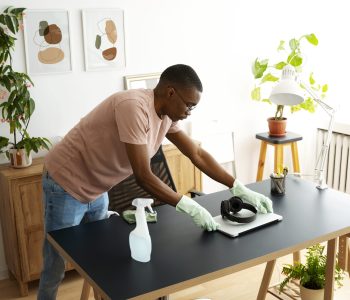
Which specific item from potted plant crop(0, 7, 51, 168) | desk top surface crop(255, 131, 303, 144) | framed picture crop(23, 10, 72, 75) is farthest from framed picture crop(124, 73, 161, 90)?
desk top surface crop(255, 131, 303, 144)

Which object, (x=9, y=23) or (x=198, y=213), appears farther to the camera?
(x=9, y=23)

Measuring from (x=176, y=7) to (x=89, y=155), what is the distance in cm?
186

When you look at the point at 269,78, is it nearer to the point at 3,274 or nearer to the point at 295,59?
the point at 295,59

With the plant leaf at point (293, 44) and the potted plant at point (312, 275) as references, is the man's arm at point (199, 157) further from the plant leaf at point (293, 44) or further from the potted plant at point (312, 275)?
the plant leaf at point (293, 44)

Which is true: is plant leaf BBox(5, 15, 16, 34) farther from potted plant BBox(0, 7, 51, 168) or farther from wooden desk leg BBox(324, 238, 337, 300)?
wooden desk leg BBox(324, 238, 337, 300)

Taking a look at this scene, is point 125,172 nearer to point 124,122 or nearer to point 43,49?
point 124,122

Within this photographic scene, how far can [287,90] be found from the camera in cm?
242

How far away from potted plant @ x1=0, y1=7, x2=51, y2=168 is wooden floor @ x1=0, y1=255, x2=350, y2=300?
2.82ft

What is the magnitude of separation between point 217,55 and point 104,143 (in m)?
2.04

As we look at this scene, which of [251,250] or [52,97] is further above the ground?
[52,97]

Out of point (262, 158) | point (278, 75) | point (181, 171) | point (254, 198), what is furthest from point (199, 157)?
point (278, 75)

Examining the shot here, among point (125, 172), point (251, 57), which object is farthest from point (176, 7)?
point (125, 172)

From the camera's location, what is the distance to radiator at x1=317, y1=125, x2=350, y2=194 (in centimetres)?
418

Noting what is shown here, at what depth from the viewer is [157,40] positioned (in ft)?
11.9
